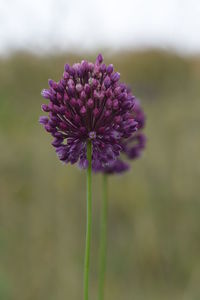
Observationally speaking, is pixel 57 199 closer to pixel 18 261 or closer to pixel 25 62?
pixel 18 261

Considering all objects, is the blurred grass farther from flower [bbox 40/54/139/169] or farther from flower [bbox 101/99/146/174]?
flower [bbox 40/54/139/169]

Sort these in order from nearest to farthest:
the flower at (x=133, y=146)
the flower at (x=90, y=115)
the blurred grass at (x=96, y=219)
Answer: the flower at (x=90, y=115) → the flower at (x=133, y=146) → the blurred grass at (x=96, y=219)

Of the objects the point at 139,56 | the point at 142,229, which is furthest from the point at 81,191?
the point at 139,56

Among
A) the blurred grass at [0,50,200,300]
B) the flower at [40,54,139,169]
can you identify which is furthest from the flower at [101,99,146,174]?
the blurred grass at [0,50,200,300]

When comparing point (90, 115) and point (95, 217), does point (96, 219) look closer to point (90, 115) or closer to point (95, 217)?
point (95, 217)

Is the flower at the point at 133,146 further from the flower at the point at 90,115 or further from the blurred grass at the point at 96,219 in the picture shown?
the blurred grass at the point at 96,219

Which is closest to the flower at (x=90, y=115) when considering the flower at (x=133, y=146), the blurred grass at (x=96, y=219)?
the flower at (x=133, y=146)
